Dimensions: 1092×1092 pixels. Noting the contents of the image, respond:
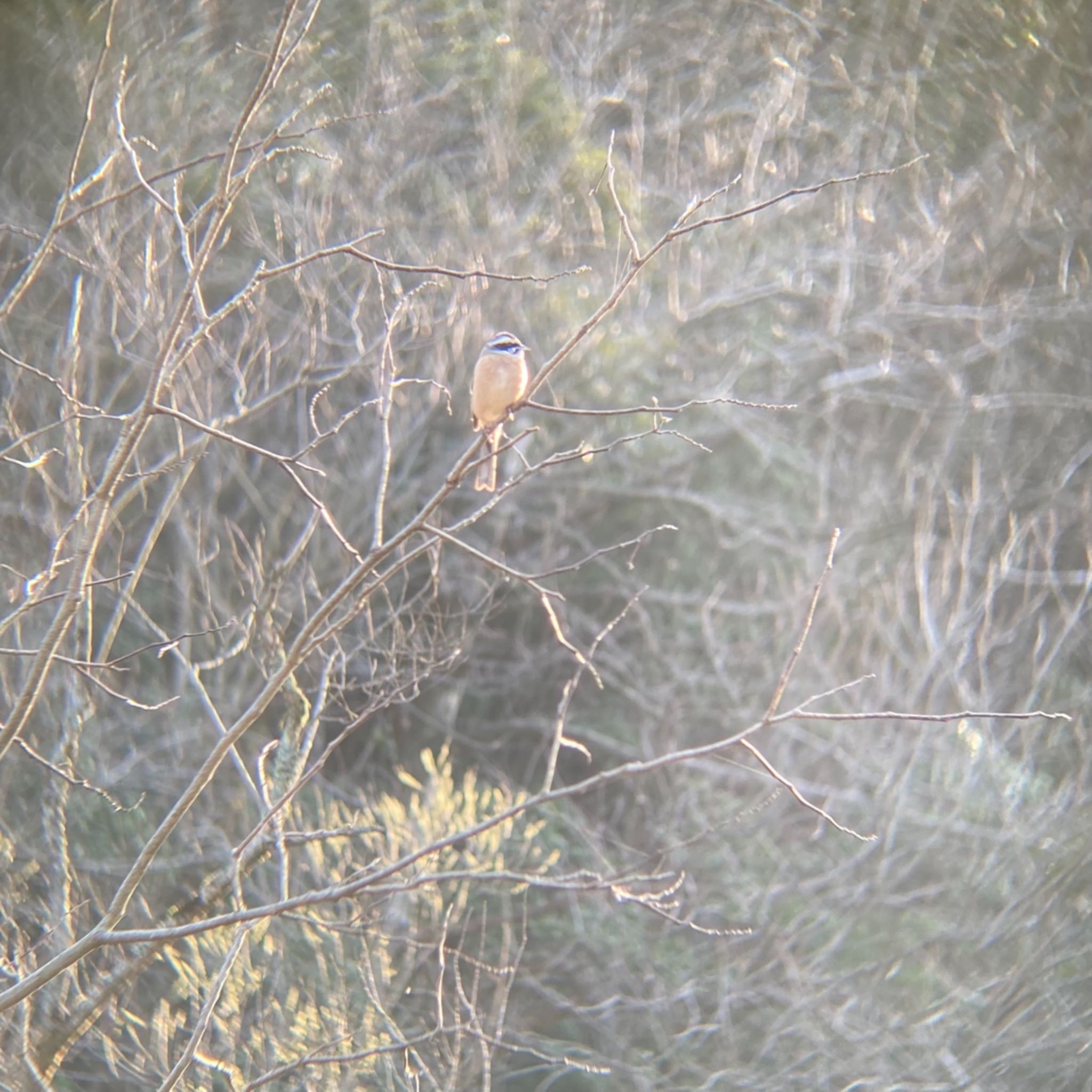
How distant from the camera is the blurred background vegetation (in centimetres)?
621

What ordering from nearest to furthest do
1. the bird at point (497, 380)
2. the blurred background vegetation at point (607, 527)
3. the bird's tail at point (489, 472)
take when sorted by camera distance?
the bird's tail at point (489, 472)
the bird at point (497, 380)
the blurred background vegetation at point (607, 527)

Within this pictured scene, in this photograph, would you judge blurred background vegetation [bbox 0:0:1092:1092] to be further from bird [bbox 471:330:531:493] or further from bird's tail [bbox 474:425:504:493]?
bird [bbox 471:330:531:493]

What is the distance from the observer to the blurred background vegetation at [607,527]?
6207 millimetres

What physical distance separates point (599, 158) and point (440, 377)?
10.0 ft

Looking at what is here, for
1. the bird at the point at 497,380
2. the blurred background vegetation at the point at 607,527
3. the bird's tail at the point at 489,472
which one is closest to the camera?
the bird's tail at the point at 489,472

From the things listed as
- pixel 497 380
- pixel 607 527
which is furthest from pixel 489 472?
pixel 607 527

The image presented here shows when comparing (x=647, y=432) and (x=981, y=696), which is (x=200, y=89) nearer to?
(x=981, y=696)

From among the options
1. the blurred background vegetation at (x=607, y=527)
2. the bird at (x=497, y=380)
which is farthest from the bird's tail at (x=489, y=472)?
the blurred background vegetation at (x=607, y=527)

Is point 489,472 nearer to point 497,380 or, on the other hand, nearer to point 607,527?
→ point 497,380

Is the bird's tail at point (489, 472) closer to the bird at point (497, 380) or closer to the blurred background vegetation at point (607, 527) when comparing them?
the bird at point (497, 380)

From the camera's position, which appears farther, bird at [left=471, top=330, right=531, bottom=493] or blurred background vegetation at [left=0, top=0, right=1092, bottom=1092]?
blurred background vegetation at [left=0, top=0, right=1092, bottom=1092]

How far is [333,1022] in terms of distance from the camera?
17.3ft

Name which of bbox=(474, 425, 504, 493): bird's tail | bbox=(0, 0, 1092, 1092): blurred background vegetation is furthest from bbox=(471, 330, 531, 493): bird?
bbox=(0, 0, 1092, 1092): blurred background vegetation

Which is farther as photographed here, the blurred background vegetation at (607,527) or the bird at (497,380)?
the blurred background vegetation at (607,527)
